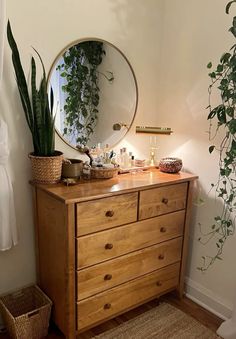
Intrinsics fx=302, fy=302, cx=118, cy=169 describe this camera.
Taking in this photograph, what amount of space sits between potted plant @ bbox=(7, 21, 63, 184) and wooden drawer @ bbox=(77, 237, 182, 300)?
0.57 metres

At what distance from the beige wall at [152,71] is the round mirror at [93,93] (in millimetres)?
68

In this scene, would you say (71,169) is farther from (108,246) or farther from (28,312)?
(28,312)

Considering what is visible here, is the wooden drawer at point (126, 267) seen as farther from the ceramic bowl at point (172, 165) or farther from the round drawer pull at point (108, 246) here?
the ceramic bowl at point (172, 165)

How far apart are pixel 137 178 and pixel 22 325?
1076 millimetres

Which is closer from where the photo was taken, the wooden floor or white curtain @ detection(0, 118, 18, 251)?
white curtain @ detection(0, 118, 18, 251)

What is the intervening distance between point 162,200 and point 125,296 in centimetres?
64

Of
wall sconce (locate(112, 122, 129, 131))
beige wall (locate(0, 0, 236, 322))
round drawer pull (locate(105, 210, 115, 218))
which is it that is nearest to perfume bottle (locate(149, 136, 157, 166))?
beige wall (locate(0, 0, 236, 322))

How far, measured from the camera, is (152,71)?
2277 mm

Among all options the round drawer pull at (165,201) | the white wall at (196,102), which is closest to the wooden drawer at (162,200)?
the round drawer pull at (165,201)

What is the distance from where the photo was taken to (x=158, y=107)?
2.37m

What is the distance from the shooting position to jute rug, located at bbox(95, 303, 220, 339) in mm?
1867

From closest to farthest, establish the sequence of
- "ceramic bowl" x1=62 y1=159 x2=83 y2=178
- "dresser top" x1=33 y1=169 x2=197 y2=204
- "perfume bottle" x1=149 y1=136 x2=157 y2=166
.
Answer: "dresser top" x1=33 y1=169 x2=197 y2=204 → "ceramic bowl" x1=62 y1=159 x2=83 y2=178 → "perfume bottle" x1=149 y1=136 x2=157 y2=166

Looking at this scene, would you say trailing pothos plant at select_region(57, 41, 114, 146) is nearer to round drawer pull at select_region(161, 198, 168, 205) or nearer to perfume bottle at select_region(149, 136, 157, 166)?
perfume bottle at select_region(149, 136, 157, 166)

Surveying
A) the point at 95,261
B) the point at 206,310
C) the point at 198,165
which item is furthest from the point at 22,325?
the point at 198,165
